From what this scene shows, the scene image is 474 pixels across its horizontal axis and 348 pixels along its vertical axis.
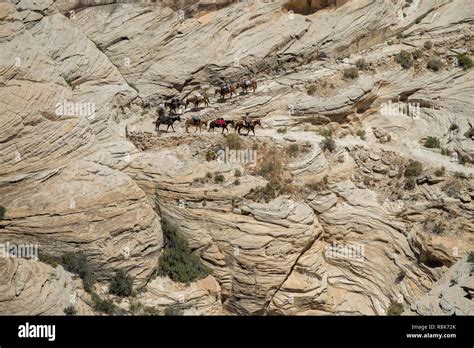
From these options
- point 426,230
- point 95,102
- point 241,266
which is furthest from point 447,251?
point 95,102

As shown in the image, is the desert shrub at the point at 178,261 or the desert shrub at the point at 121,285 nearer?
the desert shrub at the point at 121,285

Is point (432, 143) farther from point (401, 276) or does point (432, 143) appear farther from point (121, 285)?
point (121, 285)

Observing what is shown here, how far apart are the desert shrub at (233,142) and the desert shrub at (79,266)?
8749 millimetres

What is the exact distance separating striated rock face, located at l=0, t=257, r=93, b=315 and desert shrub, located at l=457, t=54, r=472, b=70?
2186 centimetres

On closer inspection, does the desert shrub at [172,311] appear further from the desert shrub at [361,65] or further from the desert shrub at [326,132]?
the desert shrub at [361,65]

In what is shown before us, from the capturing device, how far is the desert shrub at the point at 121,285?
30750 millimetres

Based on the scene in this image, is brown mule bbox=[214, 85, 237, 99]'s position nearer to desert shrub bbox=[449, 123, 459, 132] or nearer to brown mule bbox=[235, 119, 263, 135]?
brown mule bbox=[235, 119, 263, 135]

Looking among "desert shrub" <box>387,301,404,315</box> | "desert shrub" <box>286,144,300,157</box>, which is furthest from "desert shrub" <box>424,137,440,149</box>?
"desert shrub" <box>387,301,404,315</box>

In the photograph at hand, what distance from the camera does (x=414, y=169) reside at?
114 ft

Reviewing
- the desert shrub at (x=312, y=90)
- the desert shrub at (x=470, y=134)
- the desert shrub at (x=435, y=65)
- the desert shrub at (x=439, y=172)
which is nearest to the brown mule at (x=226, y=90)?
the desert shrub at (x=312, y=90)

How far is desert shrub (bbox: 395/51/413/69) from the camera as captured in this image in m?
38.9

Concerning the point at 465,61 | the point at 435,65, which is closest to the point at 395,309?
the point at 435,65

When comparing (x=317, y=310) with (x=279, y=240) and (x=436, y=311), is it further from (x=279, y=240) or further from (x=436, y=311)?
(x=436, y=311)

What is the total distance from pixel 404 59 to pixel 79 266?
1975 cm
